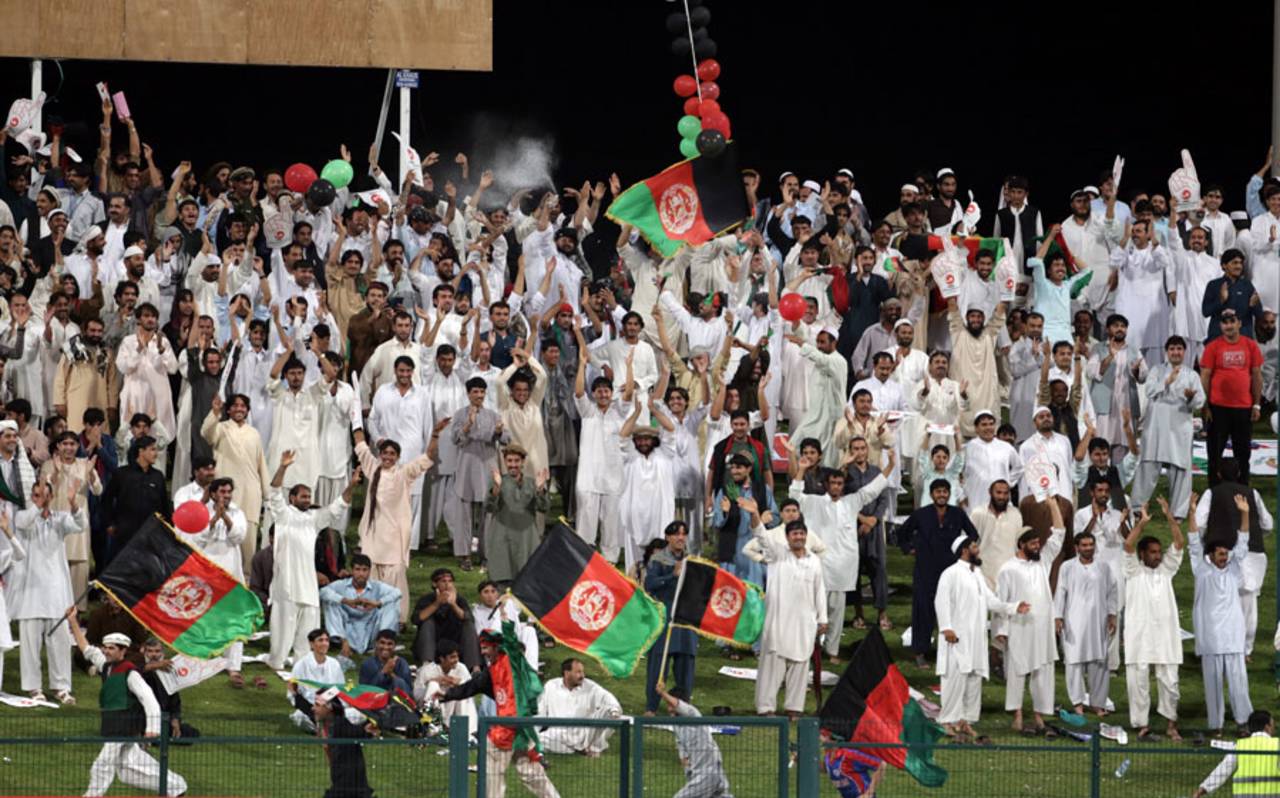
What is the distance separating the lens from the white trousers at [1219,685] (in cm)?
2067

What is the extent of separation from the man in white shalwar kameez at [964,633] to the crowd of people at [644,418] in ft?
0.10

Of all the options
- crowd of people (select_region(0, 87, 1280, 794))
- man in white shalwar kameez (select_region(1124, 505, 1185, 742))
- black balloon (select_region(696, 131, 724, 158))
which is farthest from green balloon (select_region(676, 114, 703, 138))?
man in white shalwar kameez (select_region(1124, 505, 1185, 742))

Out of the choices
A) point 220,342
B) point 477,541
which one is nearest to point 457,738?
point 477,541

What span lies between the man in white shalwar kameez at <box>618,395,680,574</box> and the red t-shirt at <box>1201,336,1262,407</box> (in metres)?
4.97

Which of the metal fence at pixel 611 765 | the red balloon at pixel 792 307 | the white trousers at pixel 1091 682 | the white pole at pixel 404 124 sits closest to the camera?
the metal fence at pixel 611 765

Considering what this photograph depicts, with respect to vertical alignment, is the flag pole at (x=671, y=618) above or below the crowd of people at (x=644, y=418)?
below

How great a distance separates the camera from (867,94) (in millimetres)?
34406

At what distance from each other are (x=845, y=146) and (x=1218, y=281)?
9.62 m

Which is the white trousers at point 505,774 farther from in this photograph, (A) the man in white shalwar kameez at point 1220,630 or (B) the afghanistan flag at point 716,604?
(A) the man in white shalwar kameez at point 1220,630

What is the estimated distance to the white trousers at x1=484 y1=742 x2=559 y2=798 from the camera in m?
17.0

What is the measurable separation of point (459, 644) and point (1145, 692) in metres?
5.16

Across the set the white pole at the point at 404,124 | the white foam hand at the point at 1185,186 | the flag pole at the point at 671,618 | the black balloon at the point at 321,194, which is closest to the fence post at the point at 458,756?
the flag pole at the point at 671,618

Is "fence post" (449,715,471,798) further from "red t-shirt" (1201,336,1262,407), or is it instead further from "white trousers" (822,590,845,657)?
"red t-shirt" (1201,336,1262,407)

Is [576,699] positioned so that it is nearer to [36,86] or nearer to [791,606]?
[791,606]
